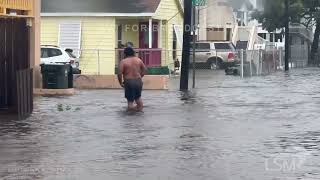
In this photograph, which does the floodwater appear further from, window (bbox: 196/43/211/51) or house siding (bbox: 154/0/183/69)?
window (bbox: 196/43/211/51)

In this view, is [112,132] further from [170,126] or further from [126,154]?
[126,154]

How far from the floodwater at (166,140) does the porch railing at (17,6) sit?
236cm

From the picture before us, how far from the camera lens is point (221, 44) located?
45500 millimetres

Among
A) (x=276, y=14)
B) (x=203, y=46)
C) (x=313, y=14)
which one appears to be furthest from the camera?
(x=313, y=14)

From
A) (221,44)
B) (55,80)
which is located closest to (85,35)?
(55,80)

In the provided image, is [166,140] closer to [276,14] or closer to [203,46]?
[203,46]

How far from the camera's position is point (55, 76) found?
22.4 m

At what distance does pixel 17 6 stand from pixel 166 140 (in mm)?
6147

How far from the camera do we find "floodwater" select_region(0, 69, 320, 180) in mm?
9594

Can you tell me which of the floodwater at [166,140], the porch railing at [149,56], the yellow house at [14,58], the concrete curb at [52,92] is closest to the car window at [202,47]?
the porch railing at [149,56]

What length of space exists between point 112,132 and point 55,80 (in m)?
9.31

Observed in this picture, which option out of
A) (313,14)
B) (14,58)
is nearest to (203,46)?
(313,14)

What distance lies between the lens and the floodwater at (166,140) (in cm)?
959

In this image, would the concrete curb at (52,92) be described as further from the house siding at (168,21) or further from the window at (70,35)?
the house siding at (168,21)
